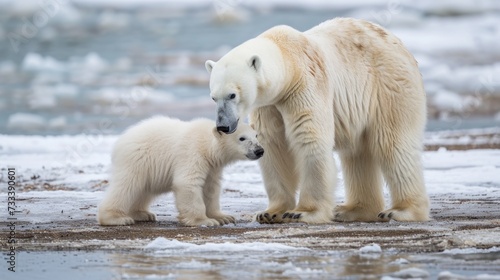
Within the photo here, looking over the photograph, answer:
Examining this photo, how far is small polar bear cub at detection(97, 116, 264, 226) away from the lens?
23.1ft

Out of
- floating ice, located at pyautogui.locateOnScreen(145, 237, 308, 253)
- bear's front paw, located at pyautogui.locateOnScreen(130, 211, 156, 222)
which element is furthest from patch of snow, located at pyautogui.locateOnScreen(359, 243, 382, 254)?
bear's front paw, located at pyautogui.locateOnScreen(130, 211, 156, 222)

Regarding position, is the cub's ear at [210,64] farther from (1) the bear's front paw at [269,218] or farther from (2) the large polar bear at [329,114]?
(1) the bear's front paw at [269,218]

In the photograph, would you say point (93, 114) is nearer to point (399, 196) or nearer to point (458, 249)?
point (399, 196)

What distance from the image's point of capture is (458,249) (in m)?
5.48

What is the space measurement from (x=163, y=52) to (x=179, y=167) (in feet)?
84.3

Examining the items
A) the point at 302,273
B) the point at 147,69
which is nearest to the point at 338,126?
the point at 302,273

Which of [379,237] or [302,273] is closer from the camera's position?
[302,273]

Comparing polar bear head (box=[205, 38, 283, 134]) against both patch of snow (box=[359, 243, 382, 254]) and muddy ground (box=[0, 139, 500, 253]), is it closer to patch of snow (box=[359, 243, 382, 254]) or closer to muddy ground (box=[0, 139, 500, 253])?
muddy ground (box=[0, 139, 500, 253])

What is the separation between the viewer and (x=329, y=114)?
7.13 meters

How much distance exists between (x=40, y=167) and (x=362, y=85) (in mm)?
5220

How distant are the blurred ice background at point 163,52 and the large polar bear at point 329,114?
10.9 meters

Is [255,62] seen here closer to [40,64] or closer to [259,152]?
[259,152]

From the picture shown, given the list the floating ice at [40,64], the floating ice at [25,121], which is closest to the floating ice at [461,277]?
the floating ice at [25,121]

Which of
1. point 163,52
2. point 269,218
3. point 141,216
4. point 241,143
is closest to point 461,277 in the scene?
point 269,218
